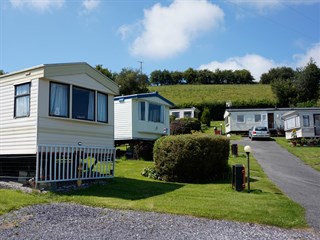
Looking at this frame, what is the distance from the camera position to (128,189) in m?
11.8

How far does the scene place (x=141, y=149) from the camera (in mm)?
21328

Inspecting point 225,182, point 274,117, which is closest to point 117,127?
point 225,182

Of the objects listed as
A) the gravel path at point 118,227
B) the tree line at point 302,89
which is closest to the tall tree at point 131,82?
the tree line at point 302,89

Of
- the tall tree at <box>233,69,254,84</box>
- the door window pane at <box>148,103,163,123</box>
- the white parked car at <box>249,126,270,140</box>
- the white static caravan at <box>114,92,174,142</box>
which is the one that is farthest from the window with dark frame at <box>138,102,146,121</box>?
the tall tree at <box>233,69,254,84</box>

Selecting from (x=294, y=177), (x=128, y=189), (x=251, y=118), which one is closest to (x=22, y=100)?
(x=128, y=189)

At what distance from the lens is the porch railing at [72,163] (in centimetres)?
1122

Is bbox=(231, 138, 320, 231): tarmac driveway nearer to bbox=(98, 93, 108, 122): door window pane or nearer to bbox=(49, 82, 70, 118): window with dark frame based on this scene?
bbox=(98, 93, 108, 122): door window pane

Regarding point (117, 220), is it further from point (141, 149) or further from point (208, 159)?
point (141, 149)

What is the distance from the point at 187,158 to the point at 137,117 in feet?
29.9

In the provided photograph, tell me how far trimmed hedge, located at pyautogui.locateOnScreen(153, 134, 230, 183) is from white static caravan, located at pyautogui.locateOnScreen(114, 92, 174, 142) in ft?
25.6

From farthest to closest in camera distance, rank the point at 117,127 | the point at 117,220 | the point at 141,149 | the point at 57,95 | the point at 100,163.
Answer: the point at 117,127 < the point at 141,149 < the point at 100,163 < the point at 57,95 < the point at 117,220

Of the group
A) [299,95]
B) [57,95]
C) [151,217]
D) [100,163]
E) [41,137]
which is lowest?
[151,217]

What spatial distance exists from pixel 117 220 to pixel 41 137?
4926 mm

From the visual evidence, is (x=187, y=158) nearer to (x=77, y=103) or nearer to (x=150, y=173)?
(x=150, y=173)
